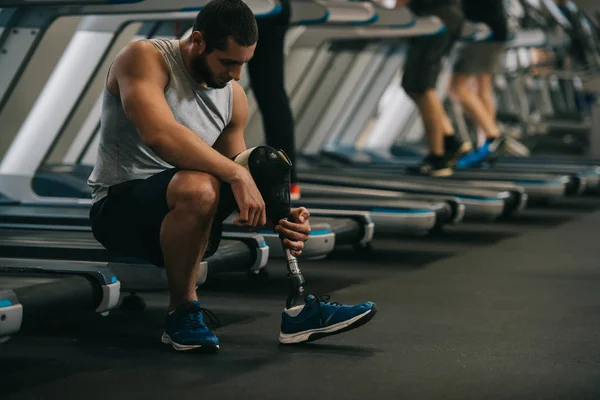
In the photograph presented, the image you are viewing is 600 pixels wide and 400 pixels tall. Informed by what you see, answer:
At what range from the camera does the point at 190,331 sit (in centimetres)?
274

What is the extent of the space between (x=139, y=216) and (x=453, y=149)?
4156mm

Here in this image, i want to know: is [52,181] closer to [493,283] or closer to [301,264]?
[301,264]

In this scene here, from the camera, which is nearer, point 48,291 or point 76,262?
point 48,291

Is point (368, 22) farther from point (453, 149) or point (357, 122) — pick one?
point (357, 122)

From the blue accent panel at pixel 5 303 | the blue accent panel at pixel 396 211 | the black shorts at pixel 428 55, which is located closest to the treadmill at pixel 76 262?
the blue accent panel at pixel 5 303

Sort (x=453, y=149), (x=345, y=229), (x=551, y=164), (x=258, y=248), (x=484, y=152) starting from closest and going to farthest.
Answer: (x=258, y=248) < (x=345, y=229) < (x=453, y=149) < (x=484, y=152) < (x=551, y=164)

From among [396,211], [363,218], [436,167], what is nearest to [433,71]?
[436,167]

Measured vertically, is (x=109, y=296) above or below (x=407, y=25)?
below

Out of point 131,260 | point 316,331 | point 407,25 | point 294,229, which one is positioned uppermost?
point 407,25

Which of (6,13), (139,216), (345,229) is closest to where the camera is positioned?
(139,216)

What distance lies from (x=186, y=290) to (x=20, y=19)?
80.8 inches

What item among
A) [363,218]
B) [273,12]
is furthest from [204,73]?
[363,218]

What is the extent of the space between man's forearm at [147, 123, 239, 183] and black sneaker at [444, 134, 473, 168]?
4176 mm

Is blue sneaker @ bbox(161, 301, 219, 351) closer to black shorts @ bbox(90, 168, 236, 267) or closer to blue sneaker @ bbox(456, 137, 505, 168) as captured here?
black shorts @ bbox(90, 168, 236, 267)
